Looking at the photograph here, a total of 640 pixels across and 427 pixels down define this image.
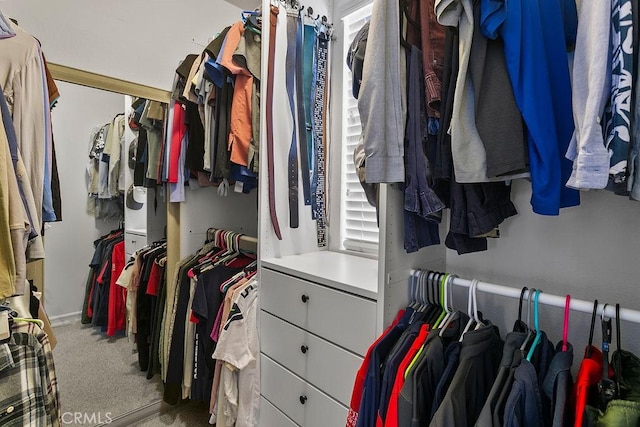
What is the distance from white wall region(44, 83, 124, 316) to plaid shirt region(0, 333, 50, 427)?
0.50 meters

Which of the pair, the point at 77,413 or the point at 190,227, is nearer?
the point at 77,413

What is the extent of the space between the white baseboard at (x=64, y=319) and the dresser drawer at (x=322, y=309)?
97cm

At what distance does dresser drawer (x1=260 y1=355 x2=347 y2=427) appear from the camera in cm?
125

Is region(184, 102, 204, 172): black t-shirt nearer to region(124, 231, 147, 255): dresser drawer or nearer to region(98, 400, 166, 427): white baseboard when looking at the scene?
region(124, 231, 147, 255): dresser drawer

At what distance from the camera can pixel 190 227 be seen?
203cm

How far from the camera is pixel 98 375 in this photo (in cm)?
179

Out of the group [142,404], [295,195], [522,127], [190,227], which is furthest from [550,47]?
[142,404]

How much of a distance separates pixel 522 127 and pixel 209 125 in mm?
1453

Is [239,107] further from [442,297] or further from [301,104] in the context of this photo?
[442,297]

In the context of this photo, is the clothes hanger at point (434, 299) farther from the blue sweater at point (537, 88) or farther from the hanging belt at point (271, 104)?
the hanging belt at point (271, 104)

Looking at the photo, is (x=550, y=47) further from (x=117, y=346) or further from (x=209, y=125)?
(x=117, y=346)

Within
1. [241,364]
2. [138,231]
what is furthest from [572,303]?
[138,231]

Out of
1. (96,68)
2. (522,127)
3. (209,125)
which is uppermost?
(96,68)

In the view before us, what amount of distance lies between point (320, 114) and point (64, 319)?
5.45 feet
